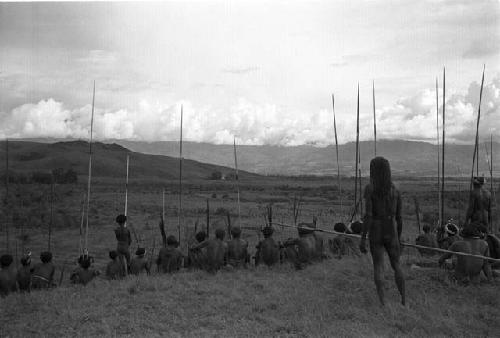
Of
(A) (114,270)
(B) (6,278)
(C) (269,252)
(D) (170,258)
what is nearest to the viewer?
(B) (6,278)

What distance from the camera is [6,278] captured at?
8367 mm

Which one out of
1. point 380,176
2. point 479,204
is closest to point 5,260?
point 380,176

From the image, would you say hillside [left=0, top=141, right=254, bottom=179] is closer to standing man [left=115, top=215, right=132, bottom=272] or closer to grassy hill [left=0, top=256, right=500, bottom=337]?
standing man [left=115, top=215, right=132, bottom=272]

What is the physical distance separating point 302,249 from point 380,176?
147 inches

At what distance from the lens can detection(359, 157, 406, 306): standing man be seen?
7250 mm

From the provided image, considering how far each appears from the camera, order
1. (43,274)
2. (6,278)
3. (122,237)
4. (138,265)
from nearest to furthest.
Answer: (6,278), (43,274), (138,265), (122,237)

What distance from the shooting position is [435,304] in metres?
7.37

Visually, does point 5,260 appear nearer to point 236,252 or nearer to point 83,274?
point 83,274

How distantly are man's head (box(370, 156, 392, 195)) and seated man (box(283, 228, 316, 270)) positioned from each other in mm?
3384

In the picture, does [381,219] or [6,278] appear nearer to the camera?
[381,219]

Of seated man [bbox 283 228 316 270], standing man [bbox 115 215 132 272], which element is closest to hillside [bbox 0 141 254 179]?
standing man [bbox 115 215 132 272]

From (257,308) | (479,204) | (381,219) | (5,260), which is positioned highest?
(479,204)

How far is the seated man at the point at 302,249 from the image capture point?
10.4 m

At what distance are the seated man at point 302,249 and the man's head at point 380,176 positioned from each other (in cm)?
338
